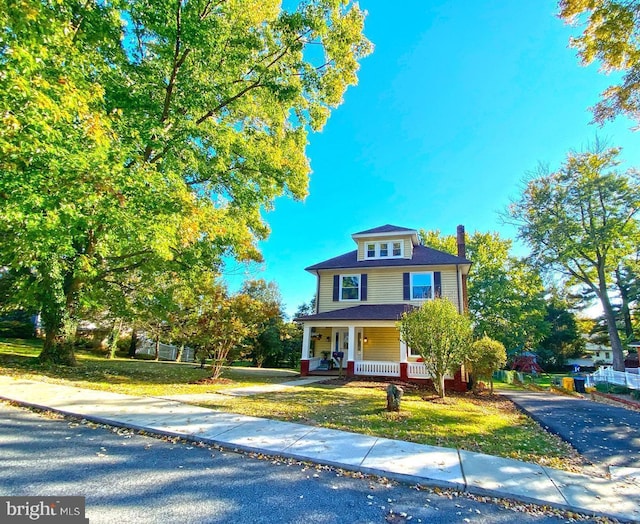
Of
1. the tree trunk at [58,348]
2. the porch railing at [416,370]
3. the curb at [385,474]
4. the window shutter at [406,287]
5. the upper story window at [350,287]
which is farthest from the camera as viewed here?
the upper story window at [350,287]

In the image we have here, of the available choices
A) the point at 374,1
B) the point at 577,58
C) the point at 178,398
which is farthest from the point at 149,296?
A: the point at 577,58

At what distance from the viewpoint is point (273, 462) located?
4395 millimetres

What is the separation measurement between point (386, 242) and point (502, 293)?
16271mm

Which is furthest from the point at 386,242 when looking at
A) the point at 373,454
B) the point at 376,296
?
the point at 373,454

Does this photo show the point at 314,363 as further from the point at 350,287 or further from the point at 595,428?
the point at 595,428

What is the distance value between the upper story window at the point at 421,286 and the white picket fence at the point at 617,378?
32.1 ft

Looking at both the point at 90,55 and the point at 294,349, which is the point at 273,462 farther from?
the point at 294,349

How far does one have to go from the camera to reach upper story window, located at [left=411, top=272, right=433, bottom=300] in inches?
661

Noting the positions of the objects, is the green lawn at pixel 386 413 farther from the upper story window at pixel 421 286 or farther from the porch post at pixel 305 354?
the upper story window at pixel 421 286

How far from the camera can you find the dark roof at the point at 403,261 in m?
16.9

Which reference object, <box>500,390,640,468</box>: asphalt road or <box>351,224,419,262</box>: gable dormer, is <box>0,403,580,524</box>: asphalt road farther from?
<box>351,224,419,262</box>: gable dormer

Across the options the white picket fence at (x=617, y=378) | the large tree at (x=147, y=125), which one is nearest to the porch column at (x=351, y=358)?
the large tree at (x=147, y=125)

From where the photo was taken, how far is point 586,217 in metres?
24.0

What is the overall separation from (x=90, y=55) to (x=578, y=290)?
167 ft
